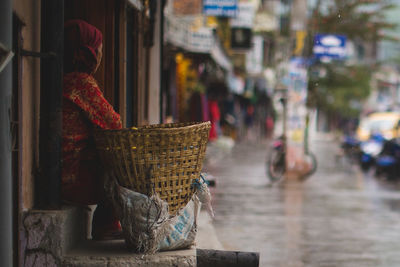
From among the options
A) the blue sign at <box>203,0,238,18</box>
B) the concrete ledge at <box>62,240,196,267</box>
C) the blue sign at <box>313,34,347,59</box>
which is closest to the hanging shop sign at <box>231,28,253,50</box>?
the blue sign at <box>313,34,347,59</box>

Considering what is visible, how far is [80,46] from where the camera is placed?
4504 mm

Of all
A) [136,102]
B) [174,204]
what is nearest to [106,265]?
[174,204]

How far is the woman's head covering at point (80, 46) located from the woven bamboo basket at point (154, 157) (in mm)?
563

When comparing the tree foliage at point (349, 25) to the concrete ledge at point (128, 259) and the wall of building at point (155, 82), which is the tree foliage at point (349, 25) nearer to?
the wall of building at point (155, 82)

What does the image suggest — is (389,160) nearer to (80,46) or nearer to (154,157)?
(80,46)

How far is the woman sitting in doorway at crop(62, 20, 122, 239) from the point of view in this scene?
4406 mm

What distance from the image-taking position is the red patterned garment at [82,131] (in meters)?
4.40

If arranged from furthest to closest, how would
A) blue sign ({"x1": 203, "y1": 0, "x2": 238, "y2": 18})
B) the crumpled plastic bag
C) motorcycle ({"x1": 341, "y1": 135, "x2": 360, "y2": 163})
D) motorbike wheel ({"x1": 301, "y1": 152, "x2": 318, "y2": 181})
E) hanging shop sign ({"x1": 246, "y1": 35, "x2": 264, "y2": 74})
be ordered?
hanging shop sign ({"x1": 246, "y1": 35, "x2": 264, "y2": 74}), motorcycle ({"x1": 341, "y1": 135, "x2": 360, "y2": 163}), blue sign ({"x1": 203, "y1": 0, "x2": 238, "y2": 18}), motorbike wheel ({"x1": 301, "y1": 152, "x2": 318, "y2": 181}), the crumpled plastic bag

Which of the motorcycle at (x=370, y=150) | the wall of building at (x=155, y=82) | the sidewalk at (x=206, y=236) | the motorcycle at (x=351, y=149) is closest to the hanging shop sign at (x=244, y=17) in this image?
the motorcycle at (x=351, y=149)

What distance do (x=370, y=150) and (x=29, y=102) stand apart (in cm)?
1761

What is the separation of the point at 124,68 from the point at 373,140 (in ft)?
53.4

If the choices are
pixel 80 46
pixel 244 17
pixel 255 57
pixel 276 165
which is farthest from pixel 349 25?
pixel 80 46

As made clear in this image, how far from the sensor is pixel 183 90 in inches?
832

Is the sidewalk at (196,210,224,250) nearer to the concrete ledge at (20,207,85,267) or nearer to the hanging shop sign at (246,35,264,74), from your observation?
the concrete ledge at (20,207,85,267)
